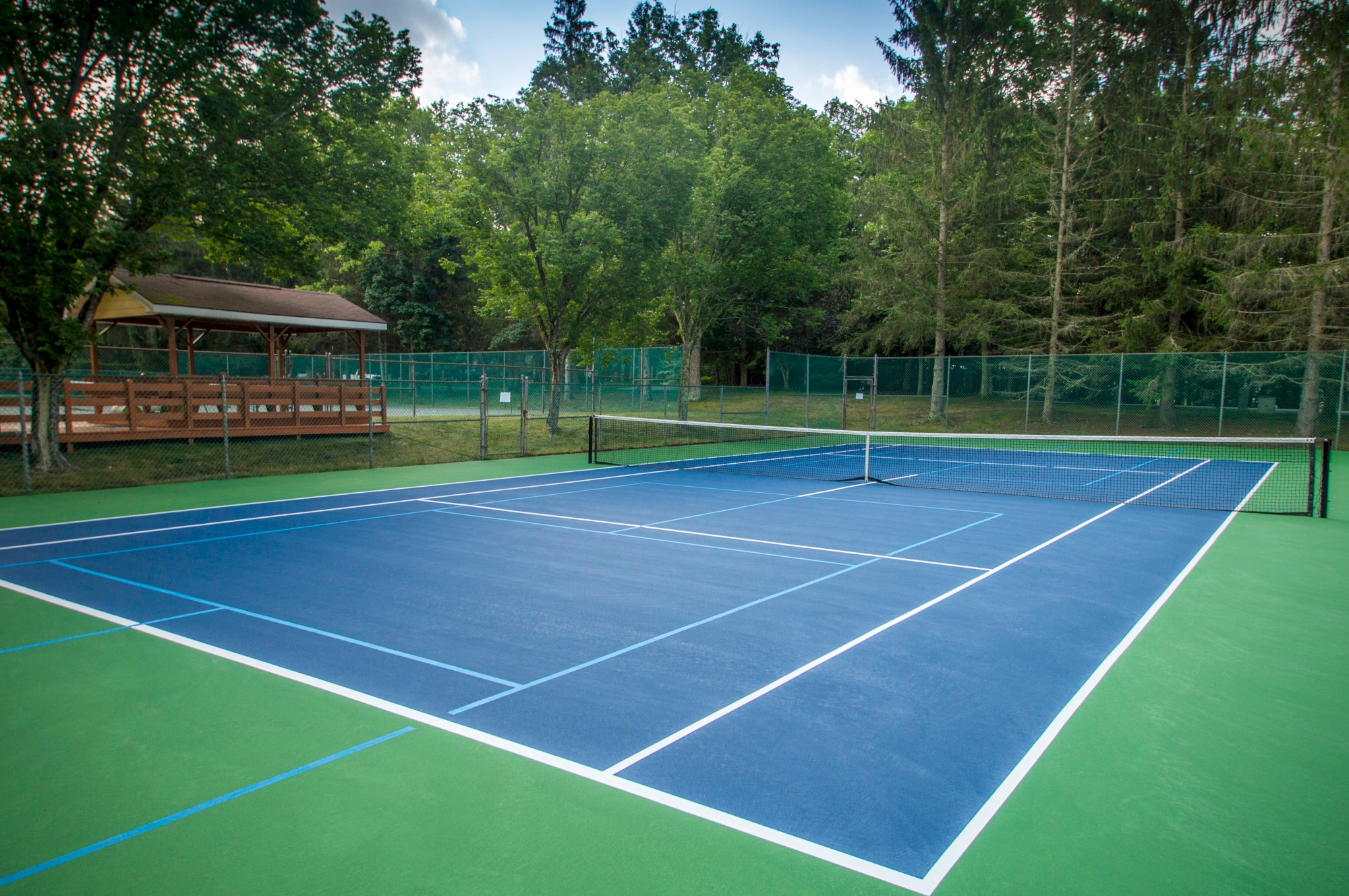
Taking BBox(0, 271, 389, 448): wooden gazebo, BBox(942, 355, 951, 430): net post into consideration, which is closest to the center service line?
BBox(0, 271, 389, 448): wooden gazebo

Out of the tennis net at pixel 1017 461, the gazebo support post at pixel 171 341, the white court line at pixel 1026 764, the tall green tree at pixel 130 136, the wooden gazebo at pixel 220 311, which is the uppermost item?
the tall green tree at pixel 130 136

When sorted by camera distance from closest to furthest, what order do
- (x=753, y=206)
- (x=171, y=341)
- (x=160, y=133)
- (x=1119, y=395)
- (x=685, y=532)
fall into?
(x=685, y=532) → (x=160, y=133) → (x=171, y=341) → (x=1119, y=395) → (x=753, y=206)

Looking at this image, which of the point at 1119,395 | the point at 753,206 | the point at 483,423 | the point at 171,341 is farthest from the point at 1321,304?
the point at 171,341

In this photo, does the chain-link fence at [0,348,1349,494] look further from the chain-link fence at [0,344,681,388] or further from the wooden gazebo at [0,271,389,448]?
the chain-link fence at [0,344,681,388]

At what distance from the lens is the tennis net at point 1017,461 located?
46.2ft

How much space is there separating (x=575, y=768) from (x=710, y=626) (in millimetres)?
2490

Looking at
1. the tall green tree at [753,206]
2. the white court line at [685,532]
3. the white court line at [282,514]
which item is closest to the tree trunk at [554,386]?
the tall green tree at [753,206]

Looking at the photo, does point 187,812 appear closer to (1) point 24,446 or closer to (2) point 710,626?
(2) point 710,626

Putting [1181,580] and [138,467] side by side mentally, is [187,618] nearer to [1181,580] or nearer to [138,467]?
[1181,580]

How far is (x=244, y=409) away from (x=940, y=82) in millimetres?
28166

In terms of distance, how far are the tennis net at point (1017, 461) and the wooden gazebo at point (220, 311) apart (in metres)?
7.94

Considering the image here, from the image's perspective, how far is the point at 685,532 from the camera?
33.7 feet

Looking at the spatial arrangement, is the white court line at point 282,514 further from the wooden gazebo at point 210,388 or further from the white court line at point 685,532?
the wooden gazebo at point 210,388

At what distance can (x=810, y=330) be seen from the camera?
Result: 154 ft
